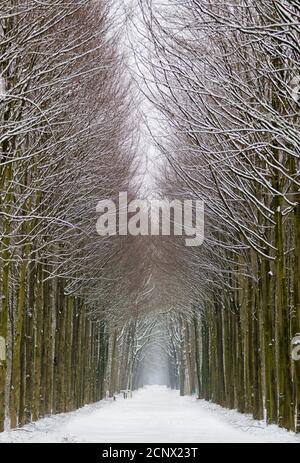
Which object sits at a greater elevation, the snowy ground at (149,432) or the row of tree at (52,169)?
the row of tree at (52,169)

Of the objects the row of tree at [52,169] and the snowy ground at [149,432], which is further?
the snowy ground at [149,432]

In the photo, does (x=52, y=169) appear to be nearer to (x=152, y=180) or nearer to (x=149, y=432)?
(x=149, y=432)

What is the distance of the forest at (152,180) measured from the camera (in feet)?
39.0

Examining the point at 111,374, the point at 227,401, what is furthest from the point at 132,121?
the point at 111,374

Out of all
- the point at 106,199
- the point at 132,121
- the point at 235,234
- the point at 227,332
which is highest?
the point at 132,121

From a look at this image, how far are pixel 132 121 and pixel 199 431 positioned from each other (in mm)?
9163

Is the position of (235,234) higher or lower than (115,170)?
lower

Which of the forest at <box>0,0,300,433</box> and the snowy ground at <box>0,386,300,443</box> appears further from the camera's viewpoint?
the snowy ground at <box>0,386,300,443</box>

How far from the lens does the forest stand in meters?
11.9

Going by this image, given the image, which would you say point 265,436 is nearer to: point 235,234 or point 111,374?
point 235,234

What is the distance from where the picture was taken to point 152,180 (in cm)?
3023

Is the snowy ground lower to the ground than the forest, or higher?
lower
